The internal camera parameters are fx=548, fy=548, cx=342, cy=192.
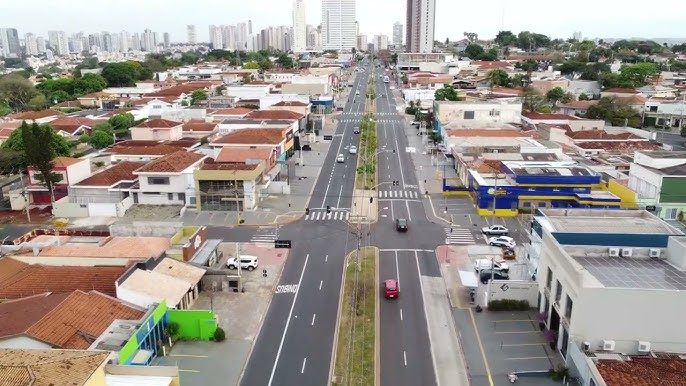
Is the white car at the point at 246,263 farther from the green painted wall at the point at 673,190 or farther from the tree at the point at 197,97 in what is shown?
the tree at the point at 197,97

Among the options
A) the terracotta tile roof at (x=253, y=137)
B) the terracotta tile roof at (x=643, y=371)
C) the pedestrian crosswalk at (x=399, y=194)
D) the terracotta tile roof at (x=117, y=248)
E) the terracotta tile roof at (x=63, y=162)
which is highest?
the terracotta tile roof at (x=253, y=137)

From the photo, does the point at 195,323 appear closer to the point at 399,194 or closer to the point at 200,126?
the point at 399,194

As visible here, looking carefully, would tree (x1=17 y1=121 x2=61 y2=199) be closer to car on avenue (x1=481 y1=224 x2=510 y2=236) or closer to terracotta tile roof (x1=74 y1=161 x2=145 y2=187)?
terracotta tile roof (x1=74 y1=161 x2=145 y2=187)

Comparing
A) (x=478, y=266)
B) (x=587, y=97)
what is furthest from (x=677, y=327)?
(x=587, y=97)

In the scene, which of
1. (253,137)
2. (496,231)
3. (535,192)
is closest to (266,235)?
(496,231)

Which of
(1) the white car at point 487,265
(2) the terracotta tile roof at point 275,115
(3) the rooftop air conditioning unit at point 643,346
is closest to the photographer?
(3) the rooftop air conditioning unit at point 643,346

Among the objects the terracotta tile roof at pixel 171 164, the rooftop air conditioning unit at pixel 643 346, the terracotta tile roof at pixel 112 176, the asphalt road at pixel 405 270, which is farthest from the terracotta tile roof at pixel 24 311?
the rooftop air conditioning unit at pixel 643 346

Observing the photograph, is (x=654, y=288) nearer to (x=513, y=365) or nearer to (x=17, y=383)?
(x=513, y=365)

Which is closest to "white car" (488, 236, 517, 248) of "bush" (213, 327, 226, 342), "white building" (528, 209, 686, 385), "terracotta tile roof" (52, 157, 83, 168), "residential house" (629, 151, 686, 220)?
"white building" (528, 209, 686, 385)

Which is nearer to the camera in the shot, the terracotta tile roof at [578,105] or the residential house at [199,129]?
the residential house at [199,129]
